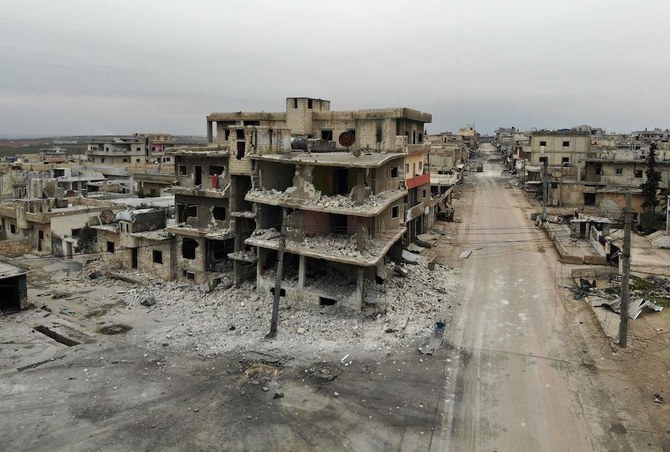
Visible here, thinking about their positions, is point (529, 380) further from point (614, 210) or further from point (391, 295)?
point (614, 210)

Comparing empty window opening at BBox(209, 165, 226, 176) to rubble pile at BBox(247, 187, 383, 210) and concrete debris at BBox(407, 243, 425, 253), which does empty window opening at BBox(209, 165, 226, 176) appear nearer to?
rubble pile at BBox(247, 187, 383, 210)

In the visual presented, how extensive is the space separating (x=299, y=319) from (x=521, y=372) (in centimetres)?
971

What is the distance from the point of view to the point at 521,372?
18.4m

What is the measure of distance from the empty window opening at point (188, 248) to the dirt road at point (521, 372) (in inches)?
628

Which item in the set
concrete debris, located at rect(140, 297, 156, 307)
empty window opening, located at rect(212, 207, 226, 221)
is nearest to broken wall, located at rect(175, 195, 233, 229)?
empty window opening, located at rect(212, 207, 226, 221)

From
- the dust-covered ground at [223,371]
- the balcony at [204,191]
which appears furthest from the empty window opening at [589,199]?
the balcony at [204,191]

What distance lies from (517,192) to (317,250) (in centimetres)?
4452

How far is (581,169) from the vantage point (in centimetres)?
5744

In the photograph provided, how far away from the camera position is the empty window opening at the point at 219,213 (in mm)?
30048

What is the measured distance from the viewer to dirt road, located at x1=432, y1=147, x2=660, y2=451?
1456cm

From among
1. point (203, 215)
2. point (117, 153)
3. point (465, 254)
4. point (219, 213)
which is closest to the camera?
point (219, 213)

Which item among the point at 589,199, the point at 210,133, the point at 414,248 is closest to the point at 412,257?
the point at 414,248

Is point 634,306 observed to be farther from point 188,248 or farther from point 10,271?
point 10,271

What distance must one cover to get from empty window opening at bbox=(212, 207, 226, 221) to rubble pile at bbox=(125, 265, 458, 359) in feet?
14.0
